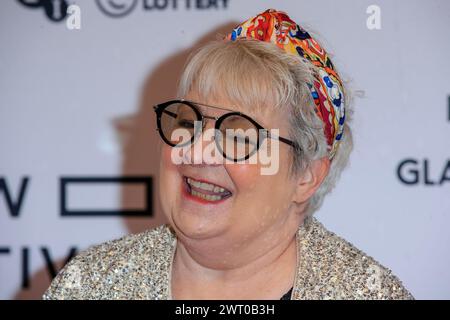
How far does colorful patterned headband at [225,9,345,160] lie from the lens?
4.91 ft

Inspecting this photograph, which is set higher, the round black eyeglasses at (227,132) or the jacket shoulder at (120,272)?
the round black eyeglasses at (227,132)

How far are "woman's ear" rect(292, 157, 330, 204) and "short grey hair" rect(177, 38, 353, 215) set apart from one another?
2 centimetres

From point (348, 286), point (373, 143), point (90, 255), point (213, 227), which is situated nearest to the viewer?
point (213, 227)

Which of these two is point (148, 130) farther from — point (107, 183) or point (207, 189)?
point (207, 189)

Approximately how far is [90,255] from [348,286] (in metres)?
0.58

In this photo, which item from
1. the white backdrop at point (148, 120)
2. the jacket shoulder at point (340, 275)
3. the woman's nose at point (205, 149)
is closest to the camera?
the woman's nose at point (205, 149)

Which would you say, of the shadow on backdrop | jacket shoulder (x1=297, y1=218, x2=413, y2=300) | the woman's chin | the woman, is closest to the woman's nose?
the woman

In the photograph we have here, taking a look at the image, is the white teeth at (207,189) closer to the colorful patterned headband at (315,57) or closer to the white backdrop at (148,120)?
the colorful patterned headband at (315,57)

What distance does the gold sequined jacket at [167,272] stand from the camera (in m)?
1.53

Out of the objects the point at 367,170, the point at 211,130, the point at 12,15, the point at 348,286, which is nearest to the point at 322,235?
the point at 348,286

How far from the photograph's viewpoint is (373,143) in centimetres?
237

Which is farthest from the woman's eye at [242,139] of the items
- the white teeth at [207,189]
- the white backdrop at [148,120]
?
the white backdrop at [148,120]
